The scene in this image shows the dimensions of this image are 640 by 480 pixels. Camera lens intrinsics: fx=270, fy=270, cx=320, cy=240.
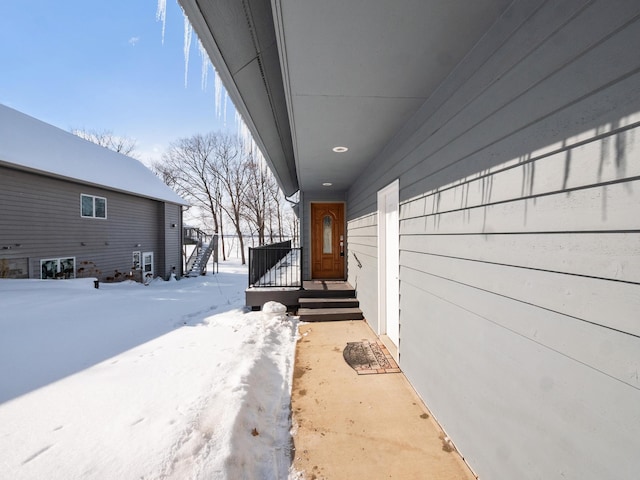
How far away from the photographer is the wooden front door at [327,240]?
22.4ft

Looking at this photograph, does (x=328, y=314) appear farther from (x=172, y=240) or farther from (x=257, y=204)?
(x=257, y=204)

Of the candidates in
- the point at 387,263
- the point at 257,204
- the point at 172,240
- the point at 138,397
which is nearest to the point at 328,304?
the point at 387,263

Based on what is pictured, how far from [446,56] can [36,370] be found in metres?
4.21

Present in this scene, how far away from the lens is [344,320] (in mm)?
4816

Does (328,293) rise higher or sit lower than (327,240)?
lower

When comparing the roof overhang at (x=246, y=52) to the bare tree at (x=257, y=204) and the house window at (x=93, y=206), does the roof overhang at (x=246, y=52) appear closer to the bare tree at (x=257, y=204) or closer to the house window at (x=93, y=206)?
the house window at (x=93, y=206)

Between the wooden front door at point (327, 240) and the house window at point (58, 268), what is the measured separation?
748 centimetres

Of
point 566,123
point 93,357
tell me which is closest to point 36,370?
point 93,357

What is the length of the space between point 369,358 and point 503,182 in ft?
8.56

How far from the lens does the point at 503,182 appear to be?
Result: 145 centimetres

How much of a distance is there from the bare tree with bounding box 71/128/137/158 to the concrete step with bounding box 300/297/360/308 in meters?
21.7

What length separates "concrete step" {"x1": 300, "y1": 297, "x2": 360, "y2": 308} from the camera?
5.05 metres

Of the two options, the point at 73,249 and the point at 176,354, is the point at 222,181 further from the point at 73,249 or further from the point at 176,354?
the point at 176,354

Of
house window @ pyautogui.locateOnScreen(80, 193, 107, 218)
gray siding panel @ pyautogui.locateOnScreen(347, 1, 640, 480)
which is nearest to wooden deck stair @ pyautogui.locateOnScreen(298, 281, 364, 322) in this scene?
gray siding panel @ pyautogui.locateOnScreen(347, 1, 640, 480)
